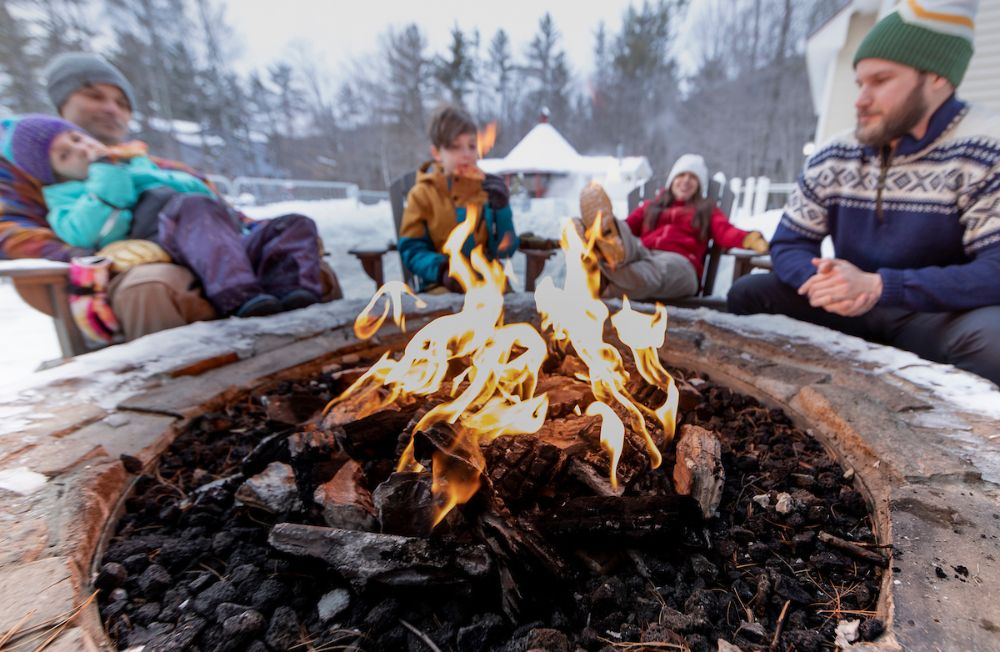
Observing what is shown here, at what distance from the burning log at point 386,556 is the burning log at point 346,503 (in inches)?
3.2

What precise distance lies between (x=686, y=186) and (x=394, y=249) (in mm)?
2860

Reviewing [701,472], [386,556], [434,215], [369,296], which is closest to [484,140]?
[434,215]

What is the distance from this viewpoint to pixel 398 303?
211 cm

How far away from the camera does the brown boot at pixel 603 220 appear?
8.76 ft

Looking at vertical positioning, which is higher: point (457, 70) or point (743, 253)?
point (457, 70)

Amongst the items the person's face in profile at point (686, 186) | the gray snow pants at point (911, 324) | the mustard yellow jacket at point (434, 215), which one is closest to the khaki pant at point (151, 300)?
the mustard yellow jacket at point (434, 215)

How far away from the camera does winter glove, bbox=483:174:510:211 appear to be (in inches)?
135

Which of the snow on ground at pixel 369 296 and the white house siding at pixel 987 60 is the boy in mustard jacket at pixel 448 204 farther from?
the white house siding at pixel 987 60

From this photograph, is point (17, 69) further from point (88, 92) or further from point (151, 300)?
point (151, 300)

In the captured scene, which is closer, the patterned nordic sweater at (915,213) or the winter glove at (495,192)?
the patterned nordic sweater at (915,213)

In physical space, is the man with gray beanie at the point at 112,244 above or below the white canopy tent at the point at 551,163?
below

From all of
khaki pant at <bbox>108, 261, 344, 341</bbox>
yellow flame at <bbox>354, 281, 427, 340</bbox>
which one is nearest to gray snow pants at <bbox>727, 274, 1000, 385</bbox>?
yellow flame at <bbox>354, 281, 427, 340</bbox>

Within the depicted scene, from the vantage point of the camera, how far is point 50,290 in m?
2.34

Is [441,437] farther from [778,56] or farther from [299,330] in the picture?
[778,56]
